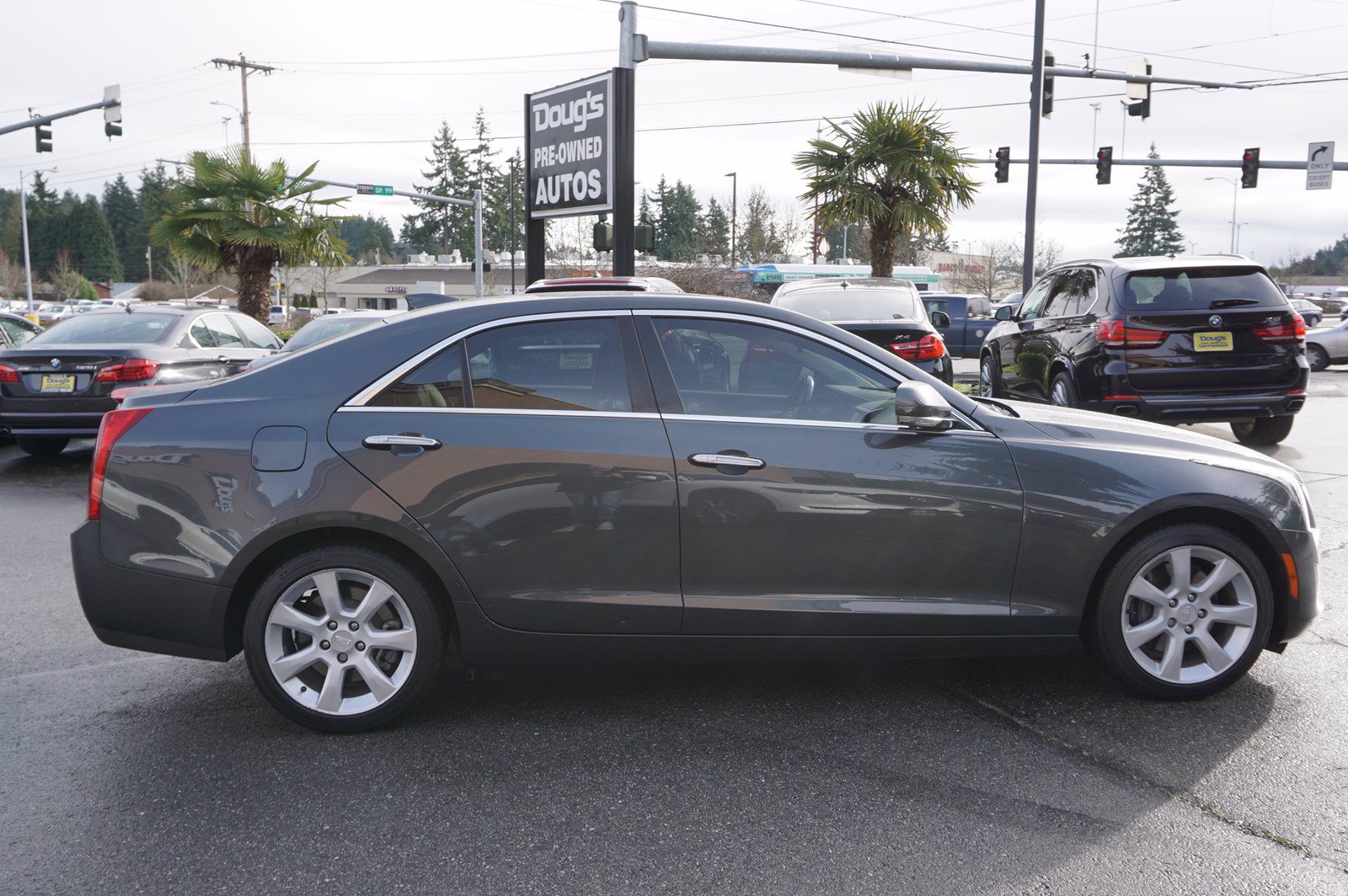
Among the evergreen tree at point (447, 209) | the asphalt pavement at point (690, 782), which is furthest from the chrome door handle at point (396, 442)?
the evergreen tree at point (447, 209)

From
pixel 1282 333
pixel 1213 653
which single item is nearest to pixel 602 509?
pixel 1213 653

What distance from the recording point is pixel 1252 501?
3996mm

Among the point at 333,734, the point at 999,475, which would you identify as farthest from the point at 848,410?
the point at 333,734

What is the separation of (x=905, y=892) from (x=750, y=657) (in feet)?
4.00

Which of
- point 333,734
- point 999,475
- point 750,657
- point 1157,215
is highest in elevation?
point 1157,215

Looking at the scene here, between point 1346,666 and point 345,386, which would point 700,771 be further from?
point 1346,666

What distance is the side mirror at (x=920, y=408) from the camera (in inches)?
148

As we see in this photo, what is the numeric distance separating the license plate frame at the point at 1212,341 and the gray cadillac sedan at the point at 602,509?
5.52 metres

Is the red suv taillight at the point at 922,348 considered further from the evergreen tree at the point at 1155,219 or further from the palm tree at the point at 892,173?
the evergreen tree at the point at 1155,219

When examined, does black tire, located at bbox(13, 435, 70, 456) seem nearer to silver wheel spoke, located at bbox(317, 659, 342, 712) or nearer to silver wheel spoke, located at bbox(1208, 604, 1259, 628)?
silver wheel spoke, located at bbox(317, 659, 342, 712)

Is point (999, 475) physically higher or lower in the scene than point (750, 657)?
higher

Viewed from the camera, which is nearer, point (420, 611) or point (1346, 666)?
point (420, 611)

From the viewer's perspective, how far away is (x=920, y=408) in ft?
12.4

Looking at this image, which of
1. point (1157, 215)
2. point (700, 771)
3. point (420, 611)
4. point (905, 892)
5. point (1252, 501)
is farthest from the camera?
point (1157, 215)
